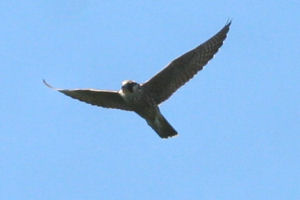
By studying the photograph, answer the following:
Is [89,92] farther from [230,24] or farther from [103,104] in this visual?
[230,24]

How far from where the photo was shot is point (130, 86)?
119ft

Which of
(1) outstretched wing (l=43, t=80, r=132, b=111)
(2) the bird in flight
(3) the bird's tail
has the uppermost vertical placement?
(1) outstretched wing (l=43, t=80, r=132, b=111)

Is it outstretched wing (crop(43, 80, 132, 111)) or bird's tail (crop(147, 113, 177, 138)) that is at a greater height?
outstretched wing (crop(43, 80, 132, 111))

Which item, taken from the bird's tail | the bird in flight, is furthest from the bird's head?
the bird's tail

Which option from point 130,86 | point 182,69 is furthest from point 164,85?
point 130,86

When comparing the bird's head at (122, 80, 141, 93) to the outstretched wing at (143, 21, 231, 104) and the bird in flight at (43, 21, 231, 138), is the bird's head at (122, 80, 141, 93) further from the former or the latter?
the outstretched wing at (143, 21, 231, 104)

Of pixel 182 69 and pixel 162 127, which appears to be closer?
pixel 182 69

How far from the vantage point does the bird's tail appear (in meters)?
36.7

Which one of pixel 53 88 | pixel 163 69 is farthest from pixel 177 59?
pixel 53 88

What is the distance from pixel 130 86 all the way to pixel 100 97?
1.07m

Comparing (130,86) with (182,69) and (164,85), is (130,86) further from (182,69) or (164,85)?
(182,69)

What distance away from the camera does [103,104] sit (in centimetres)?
3725

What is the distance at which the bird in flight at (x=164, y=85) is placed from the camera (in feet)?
119

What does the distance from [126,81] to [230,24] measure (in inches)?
92.9
